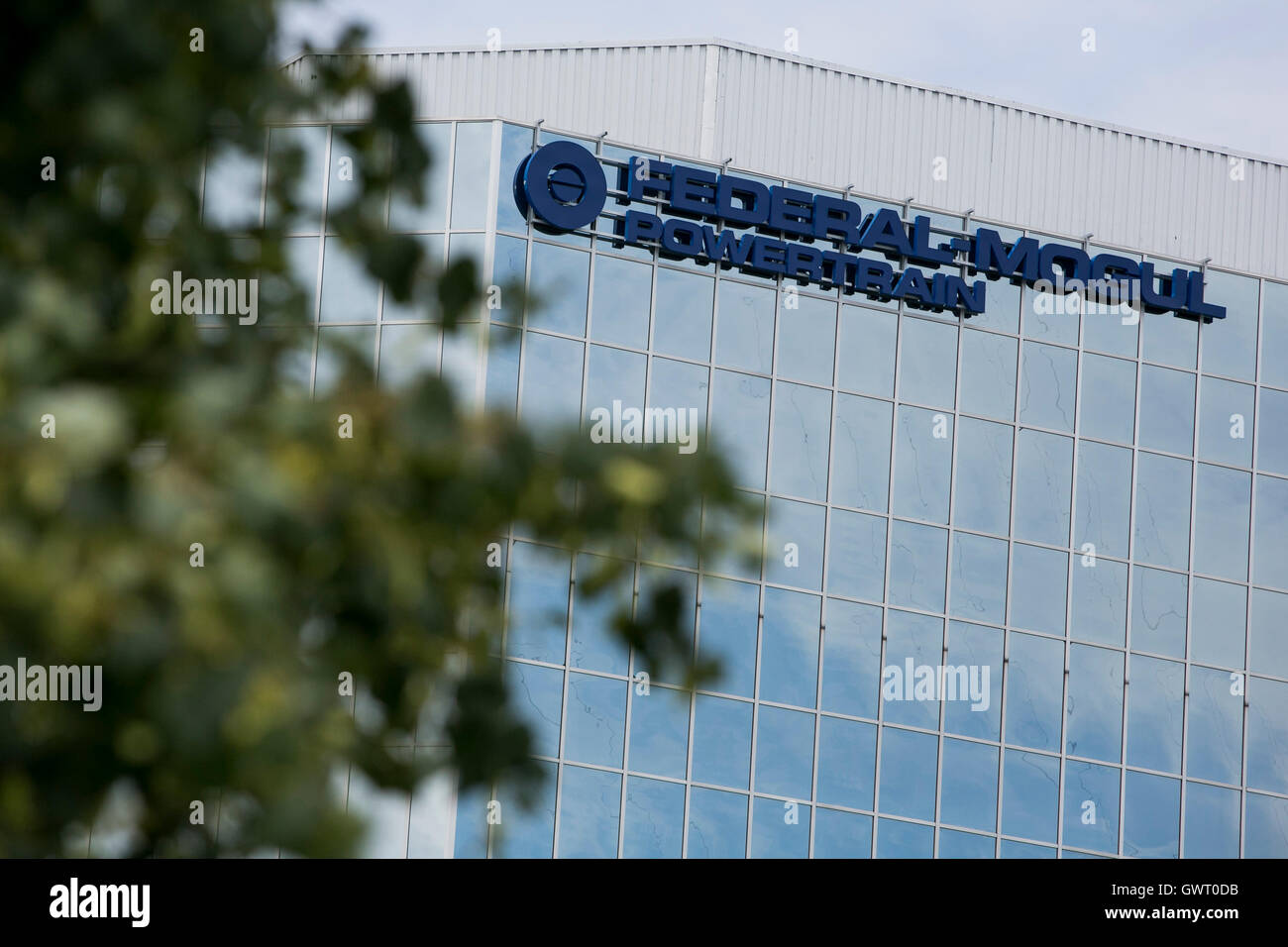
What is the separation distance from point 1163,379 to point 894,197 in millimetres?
5402

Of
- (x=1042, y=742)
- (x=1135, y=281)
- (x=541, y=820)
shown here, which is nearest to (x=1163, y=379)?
(x=1135, y=281)

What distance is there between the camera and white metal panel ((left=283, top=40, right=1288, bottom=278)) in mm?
28328

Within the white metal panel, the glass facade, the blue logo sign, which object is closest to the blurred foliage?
the glass facade

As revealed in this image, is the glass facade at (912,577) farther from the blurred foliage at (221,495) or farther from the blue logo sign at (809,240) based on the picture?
the blurred foliage at (221,495)

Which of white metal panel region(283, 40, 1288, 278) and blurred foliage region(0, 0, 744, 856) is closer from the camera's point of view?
blurred foliage region(0, 0, 744, 856)

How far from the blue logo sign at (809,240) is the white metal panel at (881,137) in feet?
1.75

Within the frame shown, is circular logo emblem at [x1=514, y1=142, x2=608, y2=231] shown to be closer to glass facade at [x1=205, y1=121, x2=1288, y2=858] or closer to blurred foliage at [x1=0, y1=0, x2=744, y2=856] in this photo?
glass facade at [x1=205, y1=121, x2=1288, y2=858]

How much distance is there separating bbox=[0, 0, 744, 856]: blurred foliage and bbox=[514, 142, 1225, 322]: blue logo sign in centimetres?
2443

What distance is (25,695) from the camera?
2502 mm

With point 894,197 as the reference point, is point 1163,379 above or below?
below

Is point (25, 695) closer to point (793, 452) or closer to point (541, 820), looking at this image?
point (541, 820)

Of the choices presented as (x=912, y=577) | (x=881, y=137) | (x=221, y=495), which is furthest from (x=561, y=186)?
(x=221, y=495)

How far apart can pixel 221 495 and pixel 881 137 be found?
2801 cm
